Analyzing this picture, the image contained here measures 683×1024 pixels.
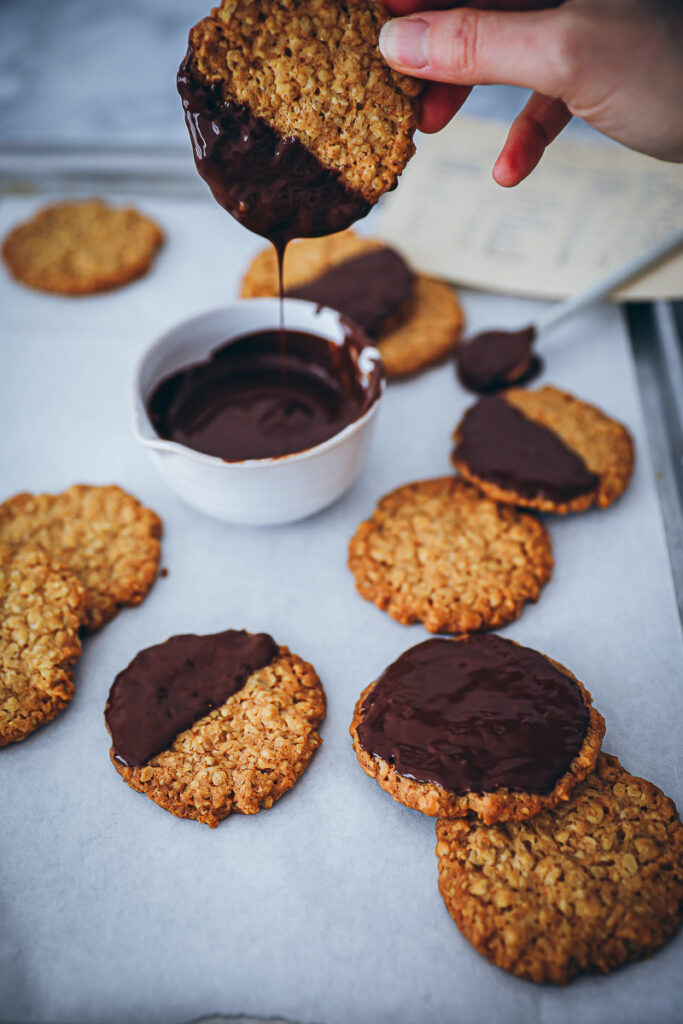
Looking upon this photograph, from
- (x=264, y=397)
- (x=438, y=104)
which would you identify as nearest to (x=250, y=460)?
(x=264, y=397)

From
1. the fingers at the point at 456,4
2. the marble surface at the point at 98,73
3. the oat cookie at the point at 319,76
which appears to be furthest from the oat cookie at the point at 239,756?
the marble surface at the point at 98,73

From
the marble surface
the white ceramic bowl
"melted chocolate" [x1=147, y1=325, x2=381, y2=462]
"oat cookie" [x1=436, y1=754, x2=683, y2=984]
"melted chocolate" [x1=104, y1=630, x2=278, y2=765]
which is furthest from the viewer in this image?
the marble surface

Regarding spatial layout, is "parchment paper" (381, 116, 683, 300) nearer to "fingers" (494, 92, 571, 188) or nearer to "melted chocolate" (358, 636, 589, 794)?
"fingers" (494, 92, 571, 188)

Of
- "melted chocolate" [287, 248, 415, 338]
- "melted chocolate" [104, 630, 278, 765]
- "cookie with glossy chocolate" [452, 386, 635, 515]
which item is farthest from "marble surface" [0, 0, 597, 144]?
"melted chocolate" [104, 630, 278, 765]

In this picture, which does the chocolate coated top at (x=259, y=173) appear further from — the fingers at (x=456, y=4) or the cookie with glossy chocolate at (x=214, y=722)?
the cookie with glossy chocolate at (x=214, y=722)

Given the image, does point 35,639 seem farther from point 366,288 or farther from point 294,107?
point 366,288

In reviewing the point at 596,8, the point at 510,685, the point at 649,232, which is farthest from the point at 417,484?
the point at 649,232

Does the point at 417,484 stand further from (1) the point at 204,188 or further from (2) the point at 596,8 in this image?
(1) the point at 204,188
